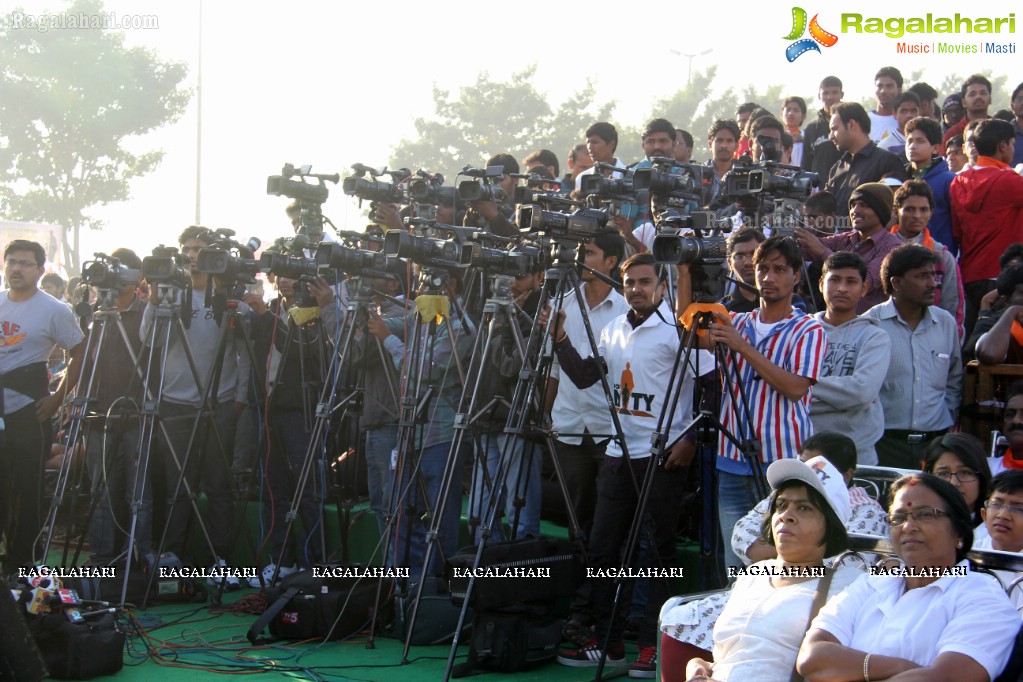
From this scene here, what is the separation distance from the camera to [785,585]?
3.29 meters

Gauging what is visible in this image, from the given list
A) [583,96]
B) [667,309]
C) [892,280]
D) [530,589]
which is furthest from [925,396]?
[583,96]

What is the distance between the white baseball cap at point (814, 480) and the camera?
330 cm

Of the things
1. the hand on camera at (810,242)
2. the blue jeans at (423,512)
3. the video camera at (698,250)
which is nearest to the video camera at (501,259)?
the video camera at (698,250)

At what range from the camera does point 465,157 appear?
2942 cm

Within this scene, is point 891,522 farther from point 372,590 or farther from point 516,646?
point 372,590

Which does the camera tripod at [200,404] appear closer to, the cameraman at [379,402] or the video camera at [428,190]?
the cameraman at [379,402]

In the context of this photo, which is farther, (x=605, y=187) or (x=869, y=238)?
(x=869, y=238)

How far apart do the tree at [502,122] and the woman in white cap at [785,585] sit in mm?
25902

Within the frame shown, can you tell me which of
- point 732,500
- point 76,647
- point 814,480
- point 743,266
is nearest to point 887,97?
point 743,266

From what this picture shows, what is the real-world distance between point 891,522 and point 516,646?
2.16 meters

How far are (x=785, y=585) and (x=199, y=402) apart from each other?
4177 millimetres

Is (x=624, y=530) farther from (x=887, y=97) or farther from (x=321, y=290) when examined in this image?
(x=887, y=97)

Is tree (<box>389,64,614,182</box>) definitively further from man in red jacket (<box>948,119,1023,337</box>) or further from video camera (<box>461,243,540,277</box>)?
video camera (<box>461,243,540,277</box>)

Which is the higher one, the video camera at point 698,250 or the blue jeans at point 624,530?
the video camera at point 698,250
